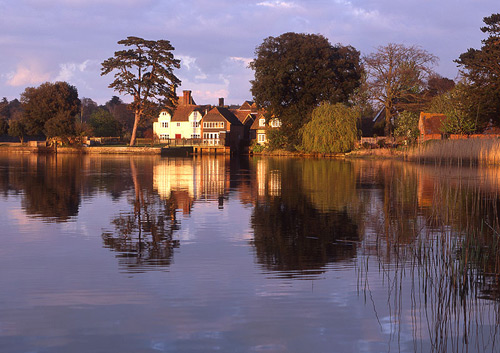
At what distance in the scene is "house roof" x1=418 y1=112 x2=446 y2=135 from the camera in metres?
68.6

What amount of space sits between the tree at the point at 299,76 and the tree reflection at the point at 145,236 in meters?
60.6

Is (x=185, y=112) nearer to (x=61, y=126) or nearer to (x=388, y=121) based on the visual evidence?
(x=61, y=126)

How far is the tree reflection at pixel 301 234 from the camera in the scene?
34.1ft

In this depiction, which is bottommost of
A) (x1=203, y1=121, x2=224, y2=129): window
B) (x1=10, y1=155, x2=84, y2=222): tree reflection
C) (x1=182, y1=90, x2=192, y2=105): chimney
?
(x1=10, y1=155, x2=84, y2=222): tree reflection

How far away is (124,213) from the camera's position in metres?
17.3

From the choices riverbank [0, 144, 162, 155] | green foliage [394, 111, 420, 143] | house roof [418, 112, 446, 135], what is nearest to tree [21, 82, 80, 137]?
riverbank [0, 144, 162, 155]

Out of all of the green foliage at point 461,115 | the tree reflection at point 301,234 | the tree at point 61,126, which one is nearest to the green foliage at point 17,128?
the tree at point 61,126

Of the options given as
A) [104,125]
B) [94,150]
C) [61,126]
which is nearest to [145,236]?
[94,150]

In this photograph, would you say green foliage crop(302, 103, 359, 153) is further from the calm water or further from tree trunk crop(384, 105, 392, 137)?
the calm water

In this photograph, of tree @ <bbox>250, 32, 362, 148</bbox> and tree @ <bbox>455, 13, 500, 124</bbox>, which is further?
tree @ <bbox>250, 32, 362, 148</bbox>

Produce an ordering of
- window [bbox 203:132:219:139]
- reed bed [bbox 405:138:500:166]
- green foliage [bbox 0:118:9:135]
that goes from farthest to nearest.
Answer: window [bbox 203:132:219:139], green foliage [bbox 0:118:9:135], reed bed [bbox 405:138:500:166]

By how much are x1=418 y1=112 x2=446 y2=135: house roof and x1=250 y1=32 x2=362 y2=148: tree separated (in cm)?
1242

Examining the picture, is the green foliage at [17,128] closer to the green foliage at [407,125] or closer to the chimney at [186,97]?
the chimney at [186,97]

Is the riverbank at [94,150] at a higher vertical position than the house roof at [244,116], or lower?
lower
